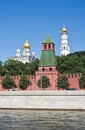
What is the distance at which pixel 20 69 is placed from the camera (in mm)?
90875

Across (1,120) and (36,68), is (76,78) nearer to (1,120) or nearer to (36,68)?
(36,68)

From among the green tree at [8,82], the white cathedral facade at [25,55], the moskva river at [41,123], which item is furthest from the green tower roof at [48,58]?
the white cathedral facade at [25,55]

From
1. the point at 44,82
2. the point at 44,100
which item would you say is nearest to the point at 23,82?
the point at 44,82

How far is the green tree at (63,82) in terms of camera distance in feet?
242

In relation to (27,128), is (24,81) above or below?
above

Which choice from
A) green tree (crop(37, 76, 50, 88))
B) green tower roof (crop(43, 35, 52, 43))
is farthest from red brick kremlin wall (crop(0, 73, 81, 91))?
green tower roof (crop(43, 35, 52, 43))

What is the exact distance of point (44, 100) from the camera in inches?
2389

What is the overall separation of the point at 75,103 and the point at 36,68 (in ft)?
107

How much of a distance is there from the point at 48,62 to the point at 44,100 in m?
Result: 22.9

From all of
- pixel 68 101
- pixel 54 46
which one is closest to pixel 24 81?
pixel 54 46

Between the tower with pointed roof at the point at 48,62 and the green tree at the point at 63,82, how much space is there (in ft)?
18.1

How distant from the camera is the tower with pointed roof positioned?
81119 mm

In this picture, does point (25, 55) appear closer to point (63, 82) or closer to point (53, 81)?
point (53, 81)

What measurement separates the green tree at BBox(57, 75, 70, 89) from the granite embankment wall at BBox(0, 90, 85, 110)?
43.9 feet
